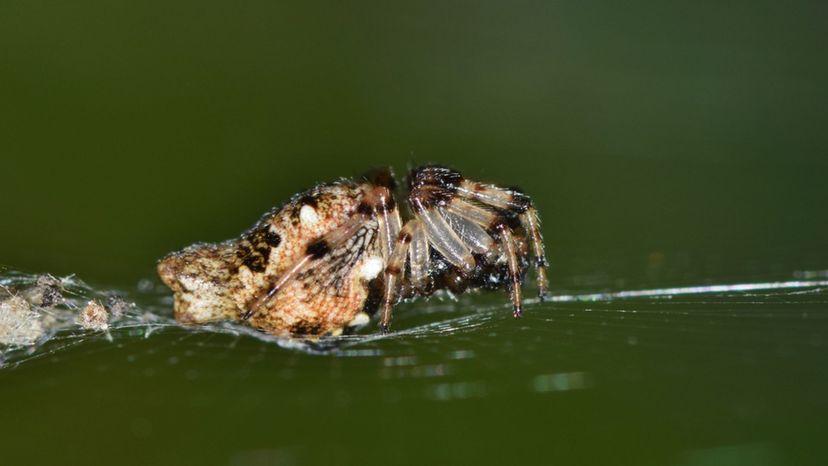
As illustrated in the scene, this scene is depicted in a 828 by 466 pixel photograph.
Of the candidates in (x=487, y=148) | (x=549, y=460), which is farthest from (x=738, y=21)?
(x=549, y=460)

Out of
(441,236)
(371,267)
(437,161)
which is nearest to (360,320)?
(371,267)

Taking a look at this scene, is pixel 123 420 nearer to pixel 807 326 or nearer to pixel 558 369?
pixel 558 369

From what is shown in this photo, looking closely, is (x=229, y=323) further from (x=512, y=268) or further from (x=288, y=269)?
(x=512, y=268)

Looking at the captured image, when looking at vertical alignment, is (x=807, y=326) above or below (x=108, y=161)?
below

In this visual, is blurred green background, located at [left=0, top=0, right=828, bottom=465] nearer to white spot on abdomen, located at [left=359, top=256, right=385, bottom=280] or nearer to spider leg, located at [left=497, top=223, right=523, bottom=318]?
spider leg, located at [left=497, top=223, right=523, bottom=318]

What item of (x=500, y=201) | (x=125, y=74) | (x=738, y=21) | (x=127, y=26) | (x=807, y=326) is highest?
(x=738, y=21)

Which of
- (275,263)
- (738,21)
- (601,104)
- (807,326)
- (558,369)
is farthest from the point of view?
(738,21)

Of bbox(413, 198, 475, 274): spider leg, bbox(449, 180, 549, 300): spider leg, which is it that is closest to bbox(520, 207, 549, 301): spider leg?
bbox(449, 180, 549, 300): spider leg
